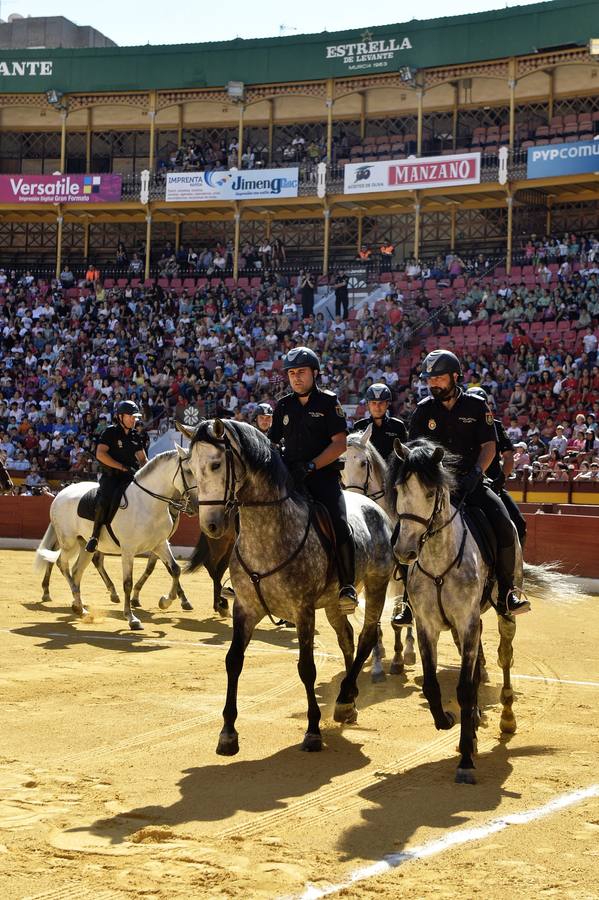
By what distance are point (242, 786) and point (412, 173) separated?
31.1m

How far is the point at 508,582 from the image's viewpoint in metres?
7.84

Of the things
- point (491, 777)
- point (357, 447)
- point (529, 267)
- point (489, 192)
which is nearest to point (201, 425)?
point (491, 777)

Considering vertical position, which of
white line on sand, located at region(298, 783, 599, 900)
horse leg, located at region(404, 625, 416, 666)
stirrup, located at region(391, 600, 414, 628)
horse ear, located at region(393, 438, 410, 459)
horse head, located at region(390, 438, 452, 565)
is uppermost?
horse ear, located at region(393, 438, 410, 459)

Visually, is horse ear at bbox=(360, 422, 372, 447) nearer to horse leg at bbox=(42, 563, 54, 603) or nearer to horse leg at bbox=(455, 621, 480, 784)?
horse leg at bbox=(455, 621, 480, 784)

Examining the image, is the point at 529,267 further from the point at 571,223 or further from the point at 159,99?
the point at 159,99

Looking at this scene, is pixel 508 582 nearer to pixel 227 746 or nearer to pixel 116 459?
pixel 227 746

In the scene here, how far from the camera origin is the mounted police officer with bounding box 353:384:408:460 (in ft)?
36.4

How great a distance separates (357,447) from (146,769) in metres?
4.64

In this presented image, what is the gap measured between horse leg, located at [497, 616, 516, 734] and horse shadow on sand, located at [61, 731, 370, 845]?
45.2 inches

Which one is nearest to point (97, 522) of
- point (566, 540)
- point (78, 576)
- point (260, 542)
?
point (78, 576)

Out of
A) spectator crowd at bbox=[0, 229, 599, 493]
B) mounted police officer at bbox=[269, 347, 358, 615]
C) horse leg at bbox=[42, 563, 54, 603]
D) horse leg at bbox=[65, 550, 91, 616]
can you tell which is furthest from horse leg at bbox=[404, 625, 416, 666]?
spectator crowd at bbox=[0, 229, 599, 493]

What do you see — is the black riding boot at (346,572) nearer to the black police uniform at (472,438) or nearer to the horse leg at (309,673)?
the horse leg at (309,673)

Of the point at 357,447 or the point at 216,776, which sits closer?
the point at 216,776

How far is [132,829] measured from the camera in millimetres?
5434
